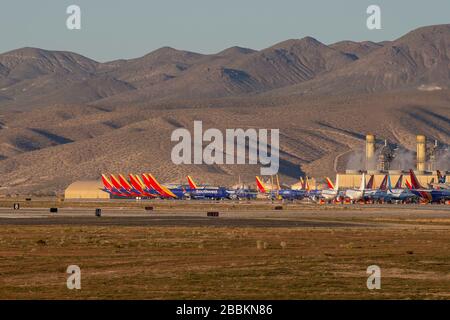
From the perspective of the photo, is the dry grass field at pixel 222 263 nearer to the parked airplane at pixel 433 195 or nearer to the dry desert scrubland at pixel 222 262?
the dry desert scrubland at pixel 222 262

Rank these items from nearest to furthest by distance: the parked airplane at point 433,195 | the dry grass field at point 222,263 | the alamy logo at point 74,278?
1. the dry grass field at point 222,263
2. the alamy logo at point 74,278
3. the parked airplane at point 433,195

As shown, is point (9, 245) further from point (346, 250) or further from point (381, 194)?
point (381, 194)

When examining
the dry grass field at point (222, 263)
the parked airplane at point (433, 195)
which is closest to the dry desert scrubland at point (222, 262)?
the dry grass field at point (222, 263)

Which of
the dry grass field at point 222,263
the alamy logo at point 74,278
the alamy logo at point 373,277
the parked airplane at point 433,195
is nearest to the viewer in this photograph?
the dry grass field at point 222,263

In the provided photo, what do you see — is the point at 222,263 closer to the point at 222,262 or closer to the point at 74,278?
the point at 222,262

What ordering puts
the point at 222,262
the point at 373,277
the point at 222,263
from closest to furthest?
the point at 373,277 < the point at 222,263 < the point at 222,262

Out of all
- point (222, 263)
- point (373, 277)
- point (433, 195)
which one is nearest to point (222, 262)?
point (222, 263)

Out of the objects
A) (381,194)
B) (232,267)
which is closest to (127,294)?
(232,267)

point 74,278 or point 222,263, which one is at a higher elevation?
point 222,263
